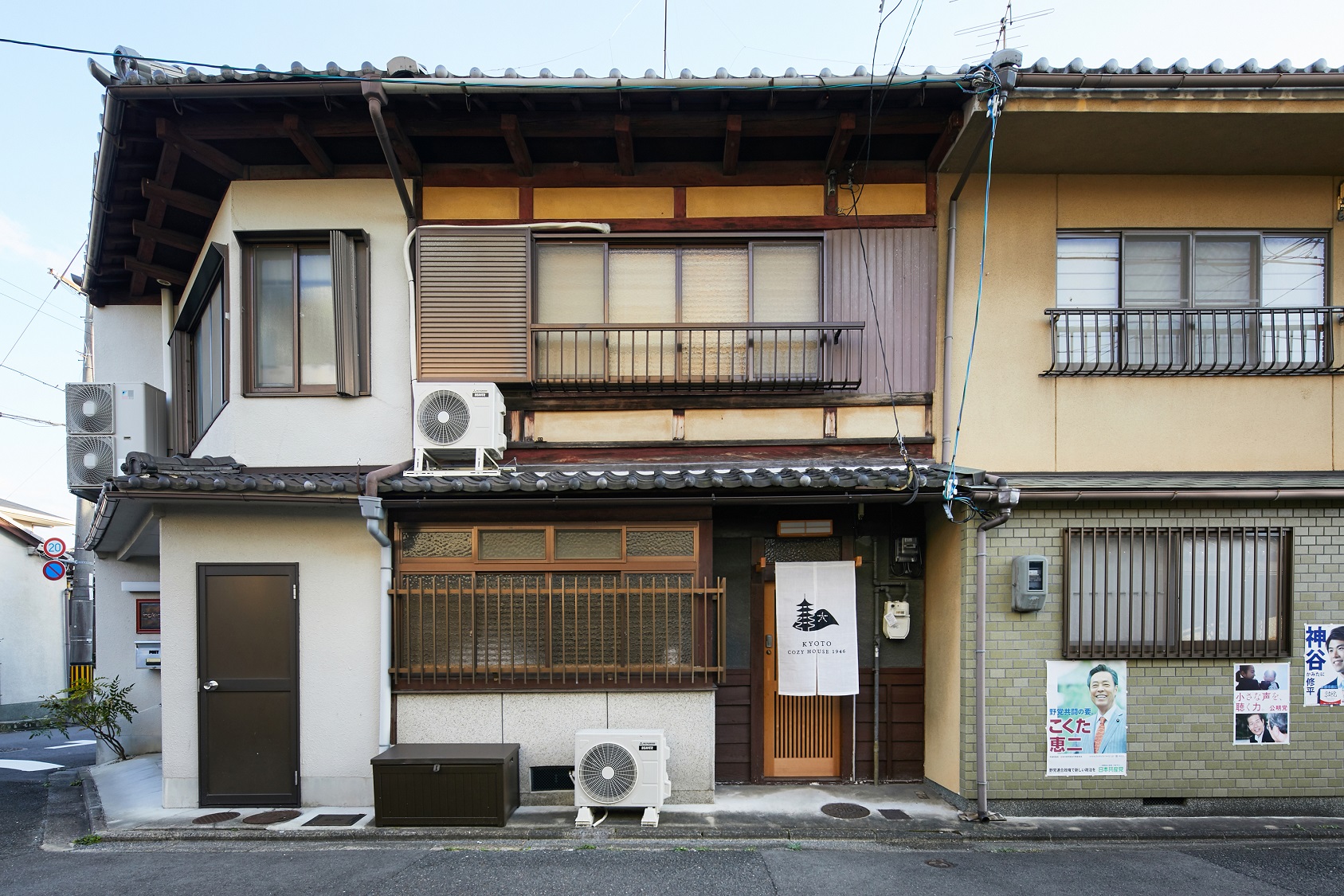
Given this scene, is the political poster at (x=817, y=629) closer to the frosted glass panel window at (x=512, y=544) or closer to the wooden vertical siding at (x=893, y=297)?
the wooden vertical siding at (x=893, y=297)

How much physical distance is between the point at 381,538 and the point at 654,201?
4666 millimetres

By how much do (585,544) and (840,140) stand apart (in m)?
5.03

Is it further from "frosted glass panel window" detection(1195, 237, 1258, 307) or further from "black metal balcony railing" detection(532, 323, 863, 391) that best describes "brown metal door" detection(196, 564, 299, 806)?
"frosted glass panel window" detection(1195, 237, 1258, 307)

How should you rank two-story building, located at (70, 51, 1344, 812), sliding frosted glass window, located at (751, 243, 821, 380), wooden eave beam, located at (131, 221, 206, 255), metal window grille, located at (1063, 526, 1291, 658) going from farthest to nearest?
→ wooden eave beam, located at (131, 221, 206, 255)
sliding frosted glass window, located at (751, 243, 821, 380)
metal window grille, located at (1063, 526, 1291, 658)
two-story building, located at (70, 51, 1344, 812)

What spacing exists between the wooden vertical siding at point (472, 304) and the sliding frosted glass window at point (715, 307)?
1.81 m

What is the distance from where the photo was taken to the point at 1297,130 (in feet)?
21.3

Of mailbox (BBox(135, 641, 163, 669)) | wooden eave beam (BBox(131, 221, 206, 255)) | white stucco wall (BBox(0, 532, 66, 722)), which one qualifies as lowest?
white stucco wall (BBox(0, 532, 66, 722))

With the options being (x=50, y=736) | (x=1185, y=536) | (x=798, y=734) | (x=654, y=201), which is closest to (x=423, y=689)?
(x=798, y=734)

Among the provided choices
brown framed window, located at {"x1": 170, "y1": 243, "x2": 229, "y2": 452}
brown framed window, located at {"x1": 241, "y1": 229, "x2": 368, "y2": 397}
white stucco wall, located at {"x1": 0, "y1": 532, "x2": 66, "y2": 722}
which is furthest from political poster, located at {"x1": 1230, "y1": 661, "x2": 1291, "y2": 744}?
white stucco wall, located at {"x1": 0, "y1": 532, "x2": 66, "y2": 722}

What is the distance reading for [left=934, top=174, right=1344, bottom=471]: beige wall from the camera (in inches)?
272

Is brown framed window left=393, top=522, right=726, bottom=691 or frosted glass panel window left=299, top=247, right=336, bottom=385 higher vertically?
frosted glass panel window left=299, top=247, right=336, bottom=385

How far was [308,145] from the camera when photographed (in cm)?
684

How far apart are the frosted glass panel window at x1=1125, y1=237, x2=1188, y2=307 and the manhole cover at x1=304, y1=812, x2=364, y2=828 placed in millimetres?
9671

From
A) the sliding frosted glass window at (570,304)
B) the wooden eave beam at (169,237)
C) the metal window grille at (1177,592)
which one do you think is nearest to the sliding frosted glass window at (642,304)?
the sliding frosted glass window at (570,304)
